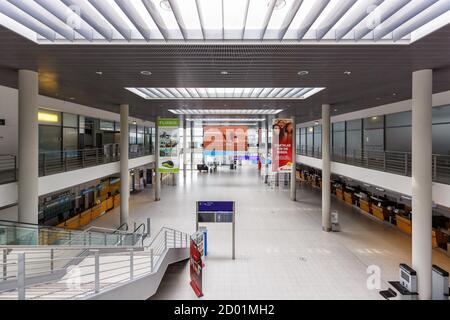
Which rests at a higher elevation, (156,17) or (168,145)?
(156,17)

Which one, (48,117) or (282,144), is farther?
(48,117)

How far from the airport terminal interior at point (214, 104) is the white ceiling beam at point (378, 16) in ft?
0.09

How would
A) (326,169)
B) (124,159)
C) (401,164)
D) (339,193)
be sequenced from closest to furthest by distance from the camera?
(401,164), (326,169), (124,159), (339,193)

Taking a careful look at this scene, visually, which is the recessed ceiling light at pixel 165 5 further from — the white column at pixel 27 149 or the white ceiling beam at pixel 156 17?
the white column at pixel 27 149

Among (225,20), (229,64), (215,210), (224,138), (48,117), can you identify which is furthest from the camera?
(224,138)

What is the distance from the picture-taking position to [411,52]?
18.6 feet

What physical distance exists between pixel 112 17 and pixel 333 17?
12.4 feet

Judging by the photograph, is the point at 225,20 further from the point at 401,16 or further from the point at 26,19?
the point at 26,19

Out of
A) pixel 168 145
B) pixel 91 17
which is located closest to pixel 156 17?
pixel 91 17

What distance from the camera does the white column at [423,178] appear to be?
6.71 meters

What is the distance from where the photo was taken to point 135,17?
454 centimetres

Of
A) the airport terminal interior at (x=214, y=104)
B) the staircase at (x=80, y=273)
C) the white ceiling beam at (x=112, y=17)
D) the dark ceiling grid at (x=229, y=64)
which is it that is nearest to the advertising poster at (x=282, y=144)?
the airport terminal interior at (x=214, y=104)

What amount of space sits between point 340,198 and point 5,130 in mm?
20982
